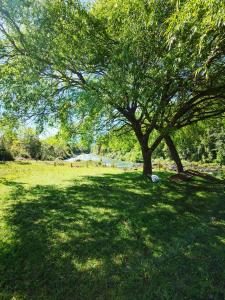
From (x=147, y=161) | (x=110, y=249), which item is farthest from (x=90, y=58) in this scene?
(x=110, y=249)

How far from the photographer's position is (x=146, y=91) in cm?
789

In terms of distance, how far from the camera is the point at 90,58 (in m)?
9.21

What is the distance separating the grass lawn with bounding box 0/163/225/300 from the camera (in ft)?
10.2

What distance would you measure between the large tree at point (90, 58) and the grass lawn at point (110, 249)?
410cm

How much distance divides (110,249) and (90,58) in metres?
7.76

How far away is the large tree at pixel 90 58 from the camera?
7863 mm

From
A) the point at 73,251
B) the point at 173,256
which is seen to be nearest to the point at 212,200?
the point at 173,256

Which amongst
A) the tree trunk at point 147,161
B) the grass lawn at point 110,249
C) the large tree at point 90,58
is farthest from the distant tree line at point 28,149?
the grass lawn at point 110,249

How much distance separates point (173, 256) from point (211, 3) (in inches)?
164

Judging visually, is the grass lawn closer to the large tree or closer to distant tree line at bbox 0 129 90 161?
the large tree

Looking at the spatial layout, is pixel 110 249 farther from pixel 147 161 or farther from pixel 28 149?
pixel 28 149

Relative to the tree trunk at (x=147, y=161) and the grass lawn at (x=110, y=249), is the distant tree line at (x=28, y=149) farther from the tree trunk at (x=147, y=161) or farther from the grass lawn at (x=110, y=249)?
the grass lawn at (x=110, y=249)

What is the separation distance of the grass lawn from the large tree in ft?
13.5

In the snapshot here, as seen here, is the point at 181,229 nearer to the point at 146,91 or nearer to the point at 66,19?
the point at 146,91
